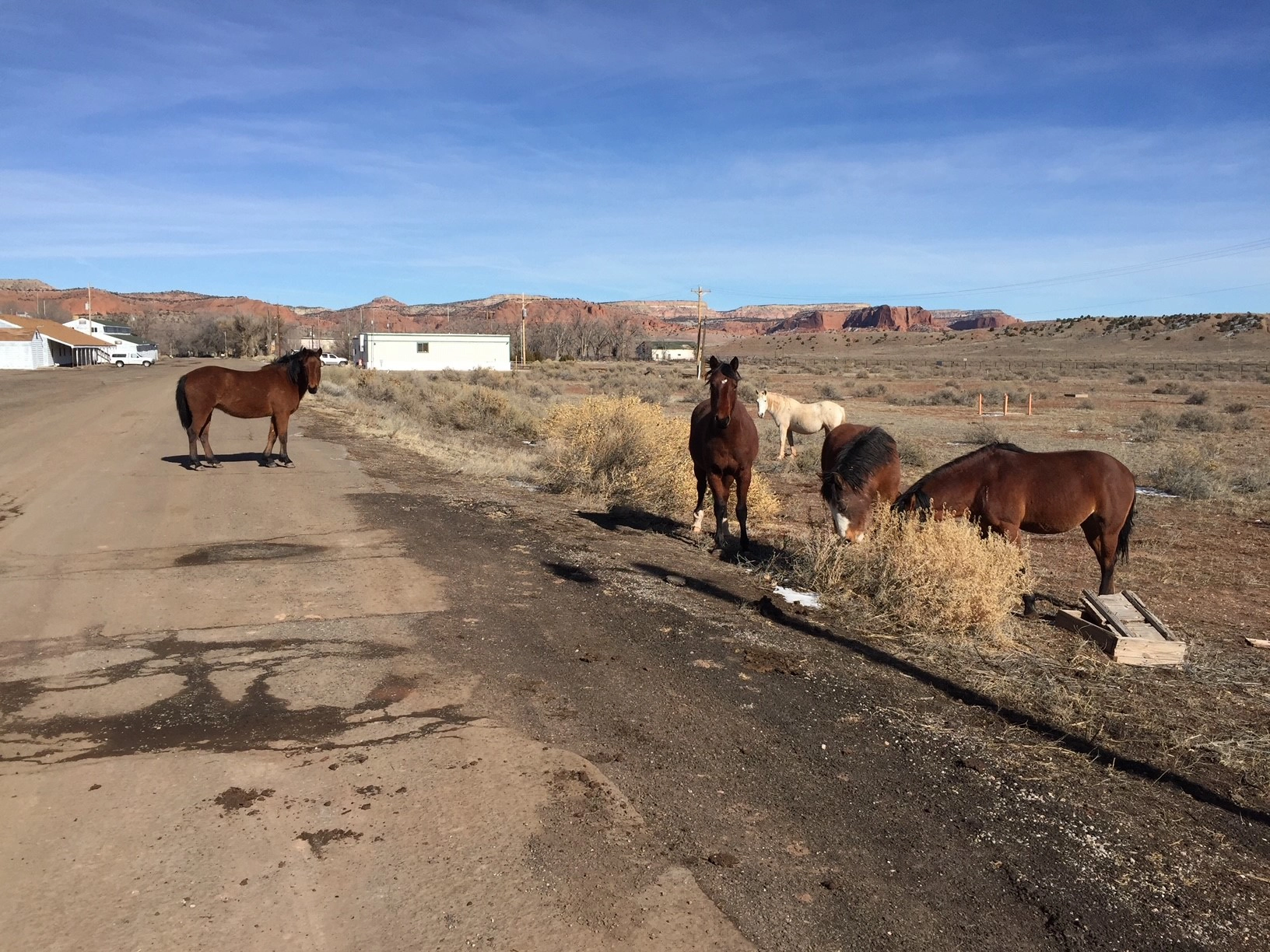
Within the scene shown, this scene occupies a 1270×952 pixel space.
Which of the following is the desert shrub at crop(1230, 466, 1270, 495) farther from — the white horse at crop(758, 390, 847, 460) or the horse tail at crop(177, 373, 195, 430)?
the horse tail at crop(177, 373, 195, 430)

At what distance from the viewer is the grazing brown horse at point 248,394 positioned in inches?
508

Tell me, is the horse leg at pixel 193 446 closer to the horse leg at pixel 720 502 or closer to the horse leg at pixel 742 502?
the horse leg at pixel 720 502

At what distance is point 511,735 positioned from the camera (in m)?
4.44

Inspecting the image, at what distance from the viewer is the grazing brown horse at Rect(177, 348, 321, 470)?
12914 millimetres

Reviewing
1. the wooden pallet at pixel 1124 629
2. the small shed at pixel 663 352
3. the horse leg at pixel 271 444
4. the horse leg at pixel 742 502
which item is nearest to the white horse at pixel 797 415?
the horse leg at pixel 742 502

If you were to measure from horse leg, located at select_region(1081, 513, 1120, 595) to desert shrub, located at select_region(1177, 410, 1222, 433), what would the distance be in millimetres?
21708

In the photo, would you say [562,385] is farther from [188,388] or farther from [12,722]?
[12,722]

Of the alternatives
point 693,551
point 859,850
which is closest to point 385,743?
point 859,850

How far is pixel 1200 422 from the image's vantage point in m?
26.5

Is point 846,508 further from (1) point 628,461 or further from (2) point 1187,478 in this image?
(2) point 1187,478

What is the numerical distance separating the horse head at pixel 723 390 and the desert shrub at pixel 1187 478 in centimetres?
993

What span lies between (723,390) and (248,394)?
782 centimetres

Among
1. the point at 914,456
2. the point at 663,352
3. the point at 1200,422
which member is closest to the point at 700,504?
the point at 914,456

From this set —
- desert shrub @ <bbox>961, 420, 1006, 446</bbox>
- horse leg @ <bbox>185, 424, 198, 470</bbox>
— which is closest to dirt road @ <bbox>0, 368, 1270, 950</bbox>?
horse leg @ <bbox>185, 424, 198, 470</bbox>
